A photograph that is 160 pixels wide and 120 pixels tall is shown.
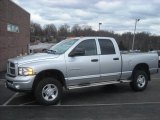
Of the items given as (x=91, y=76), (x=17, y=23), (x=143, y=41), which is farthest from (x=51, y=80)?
(x=143, y=41)

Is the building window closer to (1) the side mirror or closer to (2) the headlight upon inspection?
(1) the side mirror

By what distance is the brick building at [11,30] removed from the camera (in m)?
26.5

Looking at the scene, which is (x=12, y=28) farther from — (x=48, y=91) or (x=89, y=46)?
(x=48, y=91)

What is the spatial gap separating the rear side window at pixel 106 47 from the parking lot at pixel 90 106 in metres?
1.48

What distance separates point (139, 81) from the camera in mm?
12711

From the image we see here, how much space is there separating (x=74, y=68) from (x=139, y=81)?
3.25 m

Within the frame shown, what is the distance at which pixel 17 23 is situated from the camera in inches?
1310

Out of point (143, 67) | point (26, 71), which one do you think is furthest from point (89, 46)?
point (143, 67)

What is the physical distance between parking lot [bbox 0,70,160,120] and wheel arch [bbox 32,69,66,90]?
0.64 meters

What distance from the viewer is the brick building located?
2645 cm

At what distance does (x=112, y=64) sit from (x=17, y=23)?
23.1 m

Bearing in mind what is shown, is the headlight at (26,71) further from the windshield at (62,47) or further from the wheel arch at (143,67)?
the wheel arch at (143,67)

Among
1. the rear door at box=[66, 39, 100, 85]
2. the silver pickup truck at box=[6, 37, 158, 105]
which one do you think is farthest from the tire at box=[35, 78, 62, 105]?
the rear door at box=[66, 39, 100, 85]

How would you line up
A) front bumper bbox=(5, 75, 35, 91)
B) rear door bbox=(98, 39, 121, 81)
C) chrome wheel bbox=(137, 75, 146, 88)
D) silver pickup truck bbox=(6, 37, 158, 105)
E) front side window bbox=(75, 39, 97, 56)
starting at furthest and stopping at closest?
chrome wheel bbox=(137, 75, 146, 88) < rear door bbox=(98, 39, 121, 81) < front side window bbox=(75, 39, 97, 56) < silver pickup truck bbox=(6, 37, 158, 105) < front bumper bbox=(5, 75, 35, 91)
